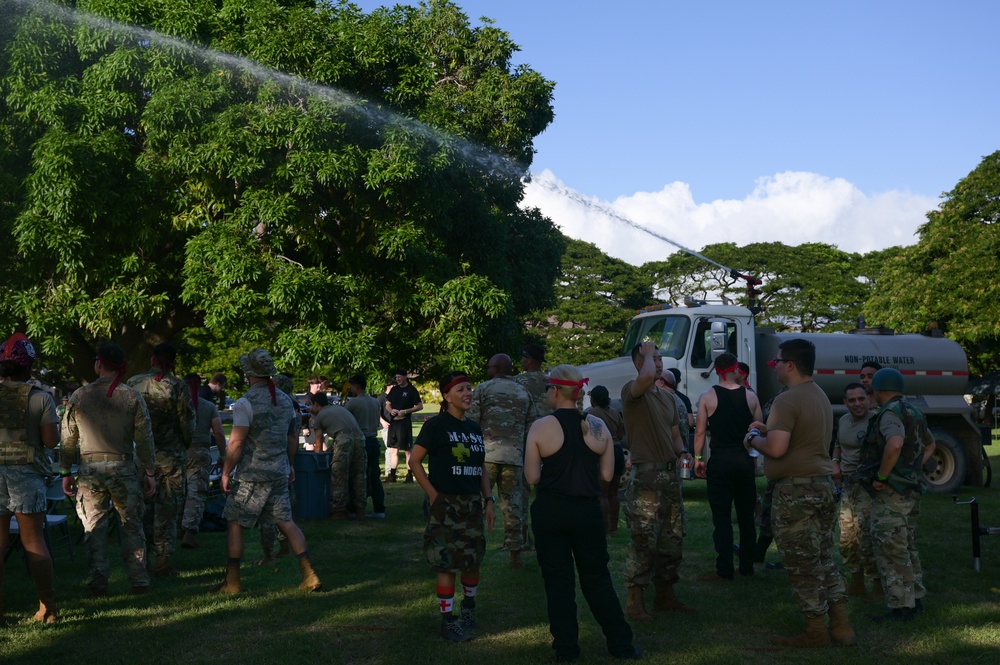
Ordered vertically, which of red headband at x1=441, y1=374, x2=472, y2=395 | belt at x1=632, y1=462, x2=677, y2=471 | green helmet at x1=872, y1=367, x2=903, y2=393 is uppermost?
red headband at x1=441, y1=374, x2=472, y2=395

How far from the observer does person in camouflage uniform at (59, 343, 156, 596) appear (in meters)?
8.10

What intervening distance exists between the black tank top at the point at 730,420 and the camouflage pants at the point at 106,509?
193 inches

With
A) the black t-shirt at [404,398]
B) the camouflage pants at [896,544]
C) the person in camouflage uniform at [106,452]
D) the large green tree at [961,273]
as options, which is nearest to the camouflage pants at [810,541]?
the camouflage pants at [896,544]

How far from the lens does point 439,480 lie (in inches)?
275

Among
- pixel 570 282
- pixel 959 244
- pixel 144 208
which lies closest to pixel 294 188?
pixel 144 208

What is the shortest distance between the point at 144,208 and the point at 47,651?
13.5 m

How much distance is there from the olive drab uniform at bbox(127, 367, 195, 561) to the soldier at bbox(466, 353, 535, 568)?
2733mm

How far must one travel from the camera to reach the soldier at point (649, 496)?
24.1 feet

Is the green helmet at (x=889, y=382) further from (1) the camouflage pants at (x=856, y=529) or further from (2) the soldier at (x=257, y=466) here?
(2) the soldier at (x=257, y=466)

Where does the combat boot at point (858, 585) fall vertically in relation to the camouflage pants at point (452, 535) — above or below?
below

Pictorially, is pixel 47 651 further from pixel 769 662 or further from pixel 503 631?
pixel 769 662

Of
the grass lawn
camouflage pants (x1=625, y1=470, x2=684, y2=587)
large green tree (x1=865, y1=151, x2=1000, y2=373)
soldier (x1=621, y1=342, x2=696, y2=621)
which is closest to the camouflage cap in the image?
the grass lawn

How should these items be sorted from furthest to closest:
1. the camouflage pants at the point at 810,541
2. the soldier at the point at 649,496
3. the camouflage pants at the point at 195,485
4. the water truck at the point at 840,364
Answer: the water truck at the point at 840,364, the camouflage pants at the point at 195,485, the soldier at the point at 649,496, the camouflage pants at the point at 810,541

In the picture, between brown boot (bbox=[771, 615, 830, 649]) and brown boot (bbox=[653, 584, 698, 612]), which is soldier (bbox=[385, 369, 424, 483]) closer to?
brown boot (bbox=[653, 584, 698, 612])
